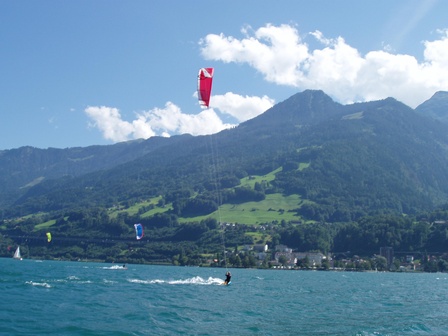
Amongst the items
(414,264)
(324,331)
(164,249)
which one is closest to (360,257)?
(414,264)

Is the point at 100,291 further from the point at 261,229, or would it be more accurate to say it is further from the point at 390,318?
the point at 261,229

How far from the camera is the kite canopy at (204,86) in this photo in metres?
41.3

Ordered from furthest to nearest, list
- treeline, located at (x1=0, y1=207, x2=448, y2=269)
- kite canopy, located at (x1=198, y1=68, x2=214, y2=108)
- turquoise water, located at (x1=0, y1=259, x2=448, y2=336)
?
1. treeline, located at (x1=0, y1=207, x2=448, y2=269)
2. kite canopy, located at (x1=198, y1=68, x2=214, y2=108)
3. turquoise water, located at (x1=0, y1=259, x2=448, y2=336)

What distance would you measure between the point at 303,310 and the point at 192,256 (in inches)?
4595

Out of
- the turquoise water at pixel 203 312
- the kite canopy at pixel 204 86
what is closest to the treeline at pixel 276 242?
the turquoise water at pixel 203 312

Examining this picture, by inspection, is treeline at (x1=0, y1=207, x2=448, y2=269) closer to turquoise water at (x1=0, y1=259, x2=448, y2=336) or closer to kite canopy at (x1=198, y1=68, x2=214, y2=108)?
turquoise water at (x1=0, y1=259, x2=448, y2=336)

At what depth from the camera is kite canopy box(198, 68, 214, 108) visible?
41344 millimetres

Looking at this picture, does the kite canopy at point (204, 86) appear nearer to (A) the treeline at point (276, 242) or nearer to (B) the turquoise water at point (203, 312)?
(B) the turquoise water at point (203, 312)

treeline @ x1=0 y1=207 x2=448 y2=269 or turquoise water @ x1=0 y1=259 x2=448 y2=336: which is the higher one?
→ treeline @ x1=0 y1=207 x2=448 y2=269

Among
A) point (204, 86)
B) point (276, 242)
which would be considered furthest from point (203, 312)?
point (276, 242)

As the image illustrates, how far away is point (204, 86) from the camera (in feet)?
136

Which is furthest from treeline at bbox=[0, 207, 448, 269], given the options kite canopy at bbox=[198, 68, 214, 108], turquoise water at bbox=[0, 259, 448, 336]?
kite canopy at bbox=[198, 68, 214, 108]

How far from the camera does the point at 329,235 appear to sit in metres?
180

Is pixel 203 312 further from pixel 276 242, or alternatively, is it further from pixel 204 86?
pixel 276 242
